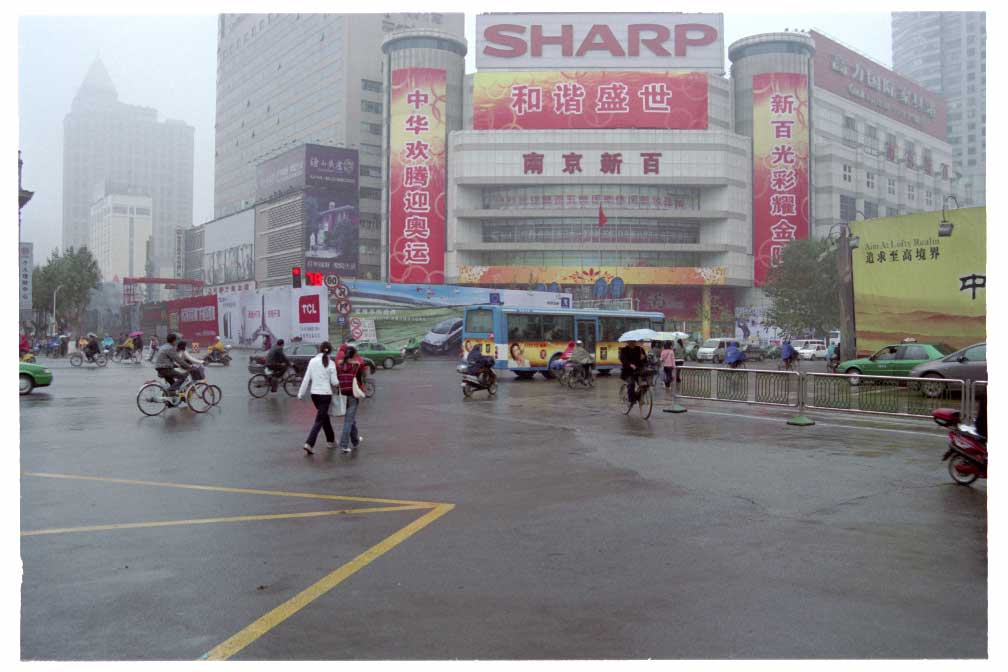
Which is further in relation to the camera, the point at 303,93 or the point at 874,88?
the point at 303,93

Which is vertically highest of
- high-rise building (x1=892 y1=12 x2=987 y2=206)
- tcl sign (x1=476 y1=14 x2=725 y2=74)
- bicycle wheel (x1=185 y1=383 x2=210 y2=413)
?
high-rise building (x1=892 y1=12 x2=987 y2=206)

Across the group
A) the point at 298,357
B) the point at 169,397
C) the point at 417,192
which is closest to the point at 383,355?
the point at 298,357

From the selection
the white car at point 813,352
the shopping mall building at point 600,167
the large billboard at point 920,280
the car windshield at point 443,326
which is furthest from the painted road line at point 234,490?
the shopping mall building at point 600,167

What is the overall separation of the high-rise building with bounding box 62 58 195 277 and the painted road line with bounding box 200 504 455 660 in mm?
105174

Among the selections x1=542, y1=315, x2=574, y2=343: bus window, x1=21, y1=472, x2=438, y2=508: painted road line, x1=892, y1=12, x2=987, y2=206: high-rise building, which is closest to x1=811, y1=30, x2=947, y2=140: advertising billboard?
x1=892, y1=12, x2=987, y2=206: high-rise building

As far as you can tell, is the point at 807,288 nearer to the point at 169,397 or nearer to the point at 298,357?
the point at 298,357

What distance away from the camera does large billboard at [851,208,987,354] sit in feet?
74.9

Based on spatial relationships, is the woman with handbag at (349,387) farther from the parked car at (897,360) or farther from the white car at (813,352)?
the white car at (813,352)

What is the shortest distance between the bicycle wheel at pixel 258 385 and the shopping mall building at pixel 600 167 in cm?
→ 4948

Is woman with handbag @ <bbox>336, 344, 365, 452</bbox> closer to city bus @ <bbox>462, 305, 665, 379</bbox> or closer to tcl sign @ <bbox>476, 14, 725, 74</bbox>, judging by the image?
city bus @ <bbox>462, 305, 665, 379</bbox>

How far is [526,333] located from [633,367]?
13.3 meters

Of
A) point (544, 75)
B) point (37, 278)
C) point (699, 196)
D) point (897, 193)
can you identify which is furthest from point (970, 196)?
point (37, 278)

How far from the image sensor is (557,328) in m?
30.0

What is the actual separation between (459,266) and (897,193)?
50.6 meters
